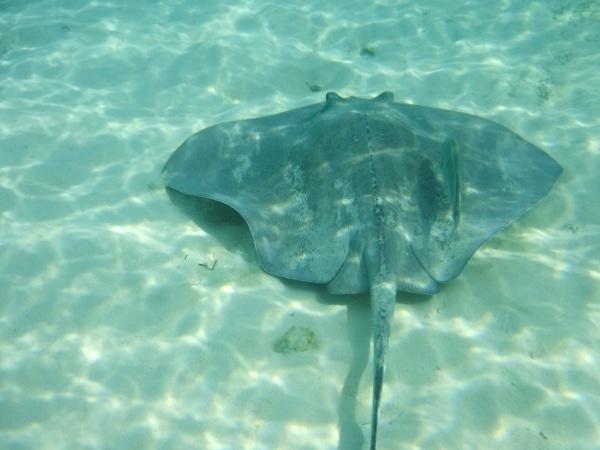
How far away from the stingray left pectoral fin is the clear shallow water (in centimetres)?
88

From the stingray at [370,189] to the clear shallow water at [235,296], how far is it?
1.38 ft

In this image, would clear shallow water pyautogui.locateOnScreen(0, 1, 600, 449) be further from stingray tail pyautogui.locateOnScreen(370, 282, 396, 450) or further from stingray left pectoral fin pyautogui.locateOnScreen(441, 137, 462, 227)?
stingray left pectoral fin pyautogui.locateOnScreen(441, 137, 462, 227)

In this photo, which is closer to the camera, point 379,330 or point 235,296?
point 379,330

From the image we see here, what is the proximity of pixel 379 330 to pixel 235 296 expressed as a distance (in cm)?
167

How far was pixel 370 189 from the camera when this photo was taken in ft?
14.8

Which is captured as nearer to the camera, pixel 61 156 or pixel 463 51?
pixel 61 156

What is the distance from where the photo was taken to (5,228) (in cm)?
528

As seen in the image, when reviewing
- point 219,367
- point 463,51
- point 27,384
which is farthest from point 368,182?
point 463,51

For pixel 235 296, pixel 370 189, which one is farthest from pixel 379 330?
pixel 235 296

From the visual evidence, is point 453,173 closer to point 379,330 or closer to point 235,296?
point 379,330

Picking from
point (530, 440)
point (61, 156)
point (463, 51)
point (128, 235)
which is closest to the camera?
point (530, 440)

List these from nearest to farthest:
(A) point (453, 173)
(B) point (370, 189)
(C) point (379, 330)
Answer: (C) point (379, 330)
(A) point (453, 173)
(B) point (370, 189)

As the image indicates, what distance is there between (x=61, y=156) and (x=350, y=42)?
236 inches

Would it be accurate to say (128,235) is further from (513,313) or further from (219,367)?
(513,313)
